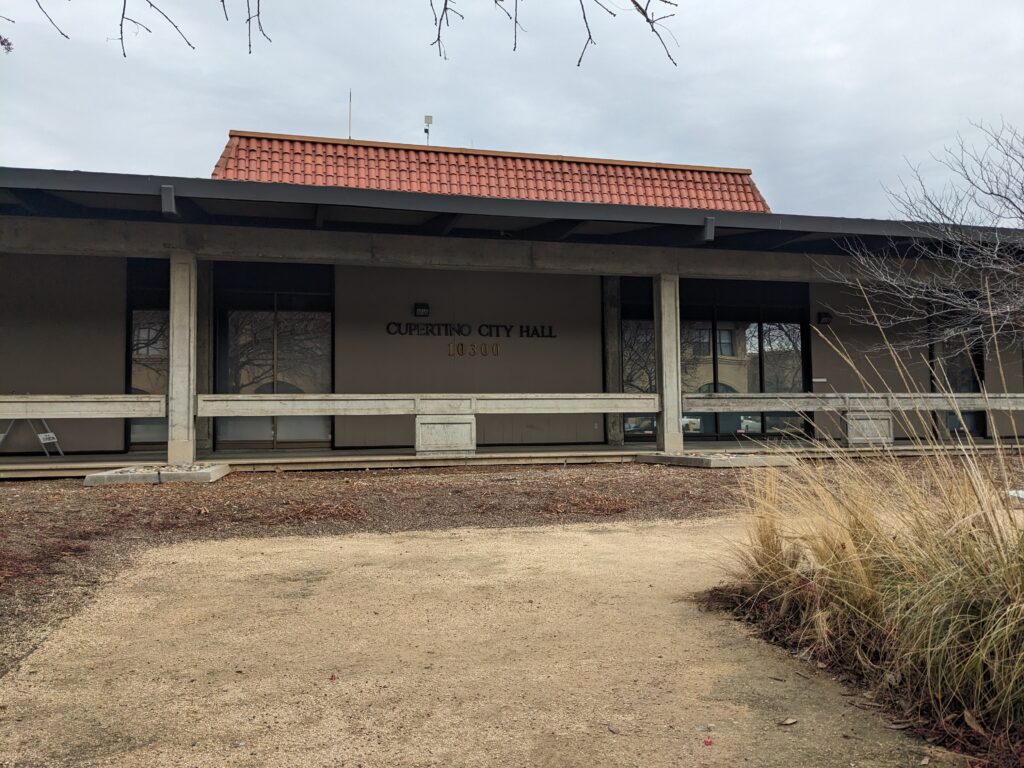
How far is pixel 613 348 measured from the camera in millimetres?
13656

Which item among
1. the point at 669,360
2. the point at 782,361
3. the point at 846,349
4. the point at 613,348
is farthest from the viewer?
the point at 782,361

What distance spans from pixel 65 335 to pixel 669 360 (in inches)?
354

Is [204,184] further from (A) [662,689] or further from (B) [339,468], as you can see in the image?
(A) [662,689]

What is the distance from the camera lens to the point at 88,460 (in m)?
10.7

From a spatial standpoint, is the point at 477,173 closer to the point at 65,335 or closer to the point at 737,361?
the point at 737,361

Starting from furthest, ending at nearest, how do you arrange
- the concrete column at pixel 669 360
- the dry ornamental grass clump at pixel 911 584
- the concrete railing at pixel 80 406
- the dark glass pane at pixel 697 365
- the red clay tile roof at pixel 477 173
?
1. the dark glass pane at pixel 697 365
2. the red clay tile roof at pixel 477 173
3. the concrete column at pixel 669 360
4. the concrete railing at pixel 80 406
5. the dry ornamental grass clump at pixel 911 584

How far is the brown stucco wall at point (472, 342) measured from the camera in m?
12.6

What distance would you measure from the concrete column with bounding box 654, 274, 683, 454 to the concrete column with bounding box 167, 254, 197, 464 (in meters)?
6.44

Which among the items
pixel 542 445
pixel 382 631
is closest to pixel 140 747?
pixel 382 631

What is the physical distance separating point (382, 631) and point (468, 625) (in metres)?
0.44

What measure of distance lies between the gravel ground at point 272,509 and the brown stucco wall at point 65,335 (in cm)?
Result: 241

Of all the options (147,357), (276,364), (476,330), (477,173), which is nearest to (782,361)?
(476,330)

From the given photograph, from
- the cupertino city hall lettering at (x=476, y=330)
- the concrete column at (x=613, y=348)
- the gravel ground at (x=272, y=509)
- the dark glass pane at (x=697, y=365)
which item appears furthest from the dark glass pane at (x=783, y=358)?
the gravel ground at (x=272, y=509)

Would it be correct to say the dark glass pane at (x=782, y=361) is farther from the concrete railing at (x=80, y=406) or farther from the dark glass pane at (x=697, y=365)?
the concrete railing at (x=80, y=406)
